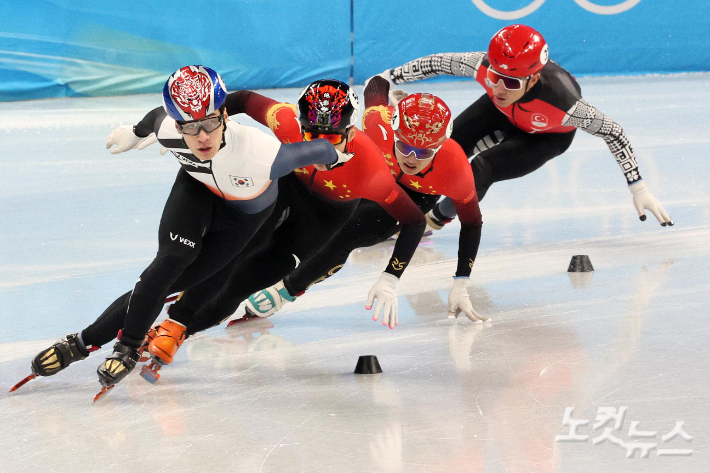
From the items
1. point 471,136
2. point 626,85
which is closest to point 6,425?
point 471,136

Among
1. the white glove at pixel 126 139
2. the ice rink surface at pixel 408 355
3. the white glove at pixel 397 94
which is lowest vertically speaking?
the ice rink surface at pixel 408 355

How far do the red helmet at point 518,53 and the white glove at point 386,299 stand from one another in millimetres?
1550

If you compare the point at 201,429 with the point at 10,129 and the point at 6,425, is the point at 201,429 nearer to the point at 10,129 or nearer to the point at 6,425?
the point at 6,425

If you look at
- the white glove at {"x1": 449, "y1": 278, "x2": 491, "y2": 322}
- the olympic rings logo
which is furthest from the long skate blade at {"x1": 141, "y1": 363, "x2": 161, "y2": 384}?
→ the olympic rings logo

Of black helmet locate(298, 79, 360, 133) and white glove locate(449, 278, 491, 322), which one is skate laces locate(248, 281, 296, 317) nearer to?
white glove locate(449, 278, 491, 322)

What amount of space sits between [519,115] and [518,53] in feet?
1.67

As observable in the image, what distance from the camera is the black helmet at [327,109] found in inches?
124

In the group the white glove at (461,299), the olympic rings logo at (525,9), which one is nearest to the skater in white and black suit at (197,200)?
the white glove at (461,299)

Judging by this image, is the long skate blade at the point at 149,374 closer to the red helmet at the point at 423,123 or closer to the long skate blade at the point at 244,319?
the long skate blade at the point at 244,319

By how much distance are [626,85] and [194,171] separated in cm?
908

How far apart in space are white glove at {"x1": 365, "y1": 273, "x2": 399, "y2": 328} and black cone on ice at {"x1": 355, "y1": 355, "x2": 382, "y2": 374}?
15cm

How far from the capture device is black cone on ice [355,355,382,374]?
319 cm

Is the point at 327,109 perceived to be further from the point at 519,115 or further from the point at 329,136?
the point at 519,115

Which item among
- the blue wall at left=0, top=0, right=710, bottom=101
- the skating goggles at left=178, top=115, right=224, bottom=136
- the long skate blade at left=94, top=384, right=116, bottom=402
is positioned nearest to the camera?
the skating goggles at left=178, top=115, right=224, bottom=136
